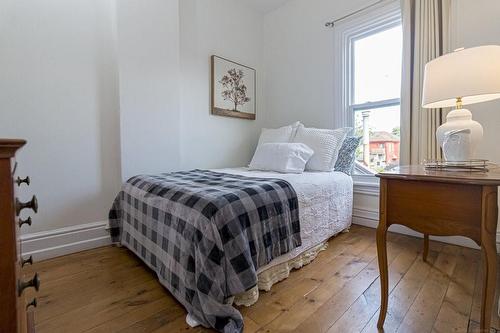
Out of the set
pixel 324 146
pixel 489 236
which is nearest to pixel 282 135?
pixel 324 146

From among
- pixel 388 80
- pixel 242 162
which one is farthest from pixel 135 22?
pixel 388 80

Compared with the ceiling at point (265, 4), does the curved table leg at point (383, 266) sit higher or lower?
lower

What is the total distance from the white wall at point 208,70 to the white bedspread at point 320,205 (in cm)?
107

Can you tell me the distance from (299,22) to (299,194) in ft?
7.92

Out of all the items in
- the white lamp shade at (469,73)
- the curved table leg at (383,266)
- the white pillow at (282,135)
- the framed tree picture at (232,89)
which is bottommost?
the curved table leg at (383,266)

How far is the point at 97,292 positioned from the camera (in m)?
1.37

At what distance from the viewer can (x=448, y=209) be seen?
89 cm

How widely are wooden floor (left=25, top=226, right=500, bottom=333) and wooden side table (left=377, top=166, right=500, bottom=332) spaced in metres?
0.22

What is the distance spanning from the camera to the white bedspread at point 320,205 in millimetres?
1639

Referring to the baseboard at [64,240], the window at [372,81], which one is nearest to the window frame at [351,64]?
the window at [372,81]

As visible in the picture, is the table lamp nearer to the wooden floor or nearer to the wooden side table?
the wooden side table

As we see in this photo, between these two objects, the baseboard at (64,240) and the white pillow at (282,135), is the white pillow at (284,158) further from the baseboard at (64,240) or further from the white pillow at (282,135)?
the baseboard at (64,240)

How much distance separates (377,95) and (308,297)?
2.08 meters

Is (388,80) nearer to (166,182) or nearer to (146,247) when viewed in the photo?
(166,182)
